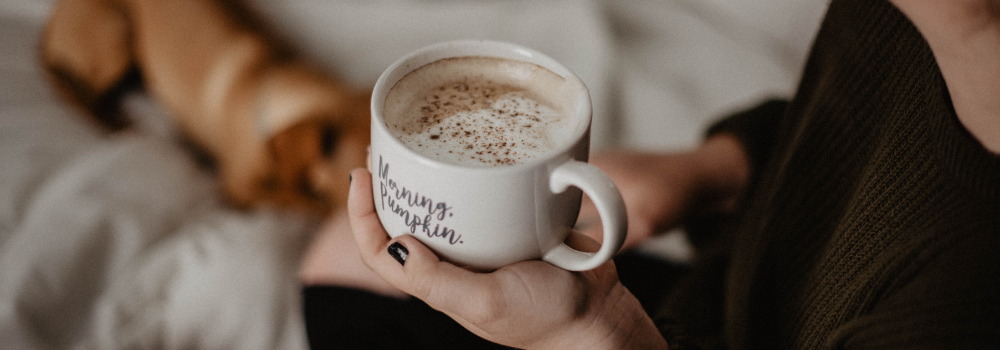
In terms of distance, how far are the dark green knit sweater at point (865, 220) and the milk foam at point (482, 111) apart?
0.81 feet

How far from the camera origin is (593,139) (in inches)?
48.3

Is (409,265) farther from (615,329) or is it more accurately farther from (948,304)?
(948,304)

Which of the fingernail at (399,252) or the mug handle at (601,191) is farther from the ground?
the mug handle at (601,191)

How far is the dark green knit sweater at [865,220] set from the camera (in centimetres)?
37

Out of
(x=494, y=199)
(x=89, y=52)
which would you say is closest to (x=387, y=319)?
(x=494, y=199)

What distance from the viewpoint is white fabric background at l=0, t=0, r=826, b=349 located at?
2.84 ft

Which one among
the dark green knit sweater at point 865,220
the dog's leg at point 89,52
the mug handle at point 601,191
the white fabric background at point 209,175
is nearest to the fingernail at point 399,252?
the mug handle at point 601,191

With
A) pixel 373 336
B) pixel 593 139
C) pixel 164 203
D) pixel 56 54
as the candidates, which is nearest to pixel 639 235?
pixel 373 336

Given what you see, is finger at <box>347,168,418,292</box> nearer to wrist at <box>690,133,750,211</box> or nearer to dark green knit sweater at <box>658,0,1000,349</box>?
dark green knit sweater at <box>658,0,1000,349</box>

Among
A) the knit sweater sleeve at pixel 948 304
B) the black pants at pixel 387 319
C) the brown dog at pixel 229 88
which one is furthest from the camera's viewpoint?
the brown dog at pixel 229 88

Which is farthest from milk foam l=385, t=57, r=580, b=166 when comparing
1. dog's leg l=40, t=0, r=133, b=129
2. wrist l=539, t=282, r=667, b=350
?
dog's leg l=40, t=0, r=133, b=129

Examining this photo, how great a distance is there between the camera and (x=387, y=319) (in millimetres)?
724

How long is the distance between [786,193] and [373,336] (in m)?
0.50

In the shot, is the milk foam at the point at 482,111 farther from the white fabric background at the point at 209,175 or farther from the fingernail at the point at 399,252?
the white fabric background at the point at 209,175
